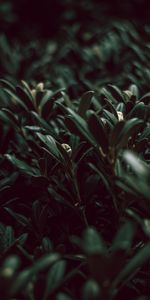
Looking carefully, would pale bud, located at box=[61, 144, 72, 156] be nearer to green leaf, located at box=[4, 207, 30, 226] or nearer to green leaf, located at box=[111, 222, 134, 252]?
green leaf, located at box=[4, 207, 30, 226]

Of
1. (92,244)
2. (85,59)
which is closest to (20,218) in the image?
(92,244)

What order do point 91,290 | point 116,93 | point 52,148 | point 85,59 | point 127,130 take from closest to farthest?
point 91,290 → point 127,130 → point 52,148 → point 116,93 → point 85,59

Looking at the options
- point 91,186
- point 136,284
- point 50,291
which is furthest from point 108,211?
point 50,291

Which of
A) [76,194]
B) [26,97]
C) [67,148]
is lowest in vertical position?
[76,194]

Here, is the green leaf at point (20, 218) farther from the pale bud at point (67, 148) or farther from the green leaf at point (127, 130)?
the green leaf at point (127, 130)

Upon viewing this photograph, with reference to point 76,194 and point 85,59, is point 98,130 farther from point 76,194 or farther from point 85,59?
point 85,59

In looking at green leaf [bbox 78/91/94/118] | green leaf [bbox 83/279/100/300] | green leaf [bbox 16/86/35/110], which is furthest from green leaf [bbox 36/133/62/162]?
green leaf [bbox 83/279/100/300]

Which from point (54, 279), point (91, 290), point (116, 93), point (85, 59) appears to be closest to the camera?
point (91, 290)

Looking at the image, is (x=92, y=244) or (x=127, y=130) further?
(x=127, y=130)

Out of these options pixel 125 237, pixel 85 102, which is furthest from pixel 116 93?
pixel 125 237

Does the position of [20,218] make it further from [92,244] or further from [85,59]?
[85,59]

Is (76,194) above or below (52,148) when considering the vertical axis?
below
